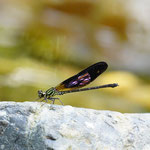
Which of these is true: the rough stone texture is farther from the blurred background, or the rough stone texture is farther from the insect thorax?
the blurred background

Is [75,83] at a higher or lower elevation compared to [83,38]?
higher

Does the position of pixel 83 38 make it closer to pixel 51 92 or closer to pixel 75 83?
pixel 75 83

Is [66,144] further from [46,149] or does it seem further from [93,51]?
[93,51]

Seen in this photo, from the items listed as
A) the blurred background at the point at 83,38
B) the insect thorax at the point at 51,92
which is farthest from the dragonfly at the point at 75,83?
the blurred background at the point at 83,38

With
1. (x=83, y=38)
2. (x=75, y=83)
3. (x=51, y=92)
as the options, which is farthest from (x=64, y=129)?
(x=83, y=38)

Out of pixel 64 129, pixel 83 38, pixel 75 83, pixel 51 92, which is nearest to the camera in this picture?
pixel 64 129

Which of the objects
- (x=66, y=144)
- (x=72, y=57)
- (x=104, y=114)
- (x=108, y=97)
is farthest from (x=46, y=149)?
(x=72, y=57)
